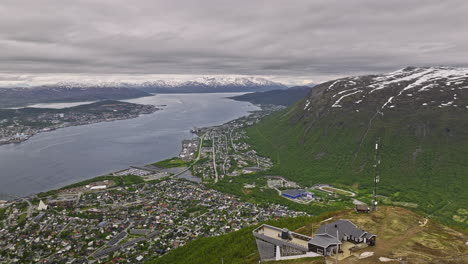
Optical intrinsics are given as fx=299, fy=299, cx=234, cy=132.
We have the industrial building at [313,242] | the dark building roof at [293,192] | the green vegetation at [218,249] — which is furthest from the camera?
the dark building roof at [293,192]

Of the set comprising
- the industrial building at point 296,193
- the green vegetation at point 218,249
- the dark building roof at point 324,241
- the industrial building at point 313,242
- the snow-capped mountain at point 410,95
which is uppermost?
the snow-capped mountain at point 410,95

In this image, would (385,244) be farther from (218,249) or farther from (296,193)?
(296,193)

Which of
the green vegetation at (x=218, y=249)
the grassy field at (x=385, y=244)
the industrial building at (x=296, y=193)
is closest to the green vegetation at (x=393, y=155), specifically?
the industrial building at (x=296, y=193)

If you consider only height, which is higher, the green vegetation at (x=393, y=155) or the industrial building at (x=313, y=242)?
the industrial building at (x=313, y=242)

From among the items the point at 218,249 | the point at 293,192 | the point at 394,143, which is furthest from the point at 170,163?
the point at 394,143

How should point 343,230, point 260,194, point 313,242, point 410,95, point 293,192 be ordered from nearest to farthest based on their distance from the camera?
point 313,242, point 343,230, point 260,194, point 293,192, point 410,95

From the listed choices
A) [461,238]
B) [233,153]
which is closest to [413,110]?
[233,153]

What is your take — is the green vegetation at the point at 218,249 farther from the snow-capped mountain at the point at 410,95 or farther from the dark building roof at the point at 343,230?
the snow-capped mountain at the point at 410,95

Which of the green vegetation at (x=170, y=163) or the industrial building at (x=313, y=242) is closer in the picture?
the industrial building at (x=313, y=242)
